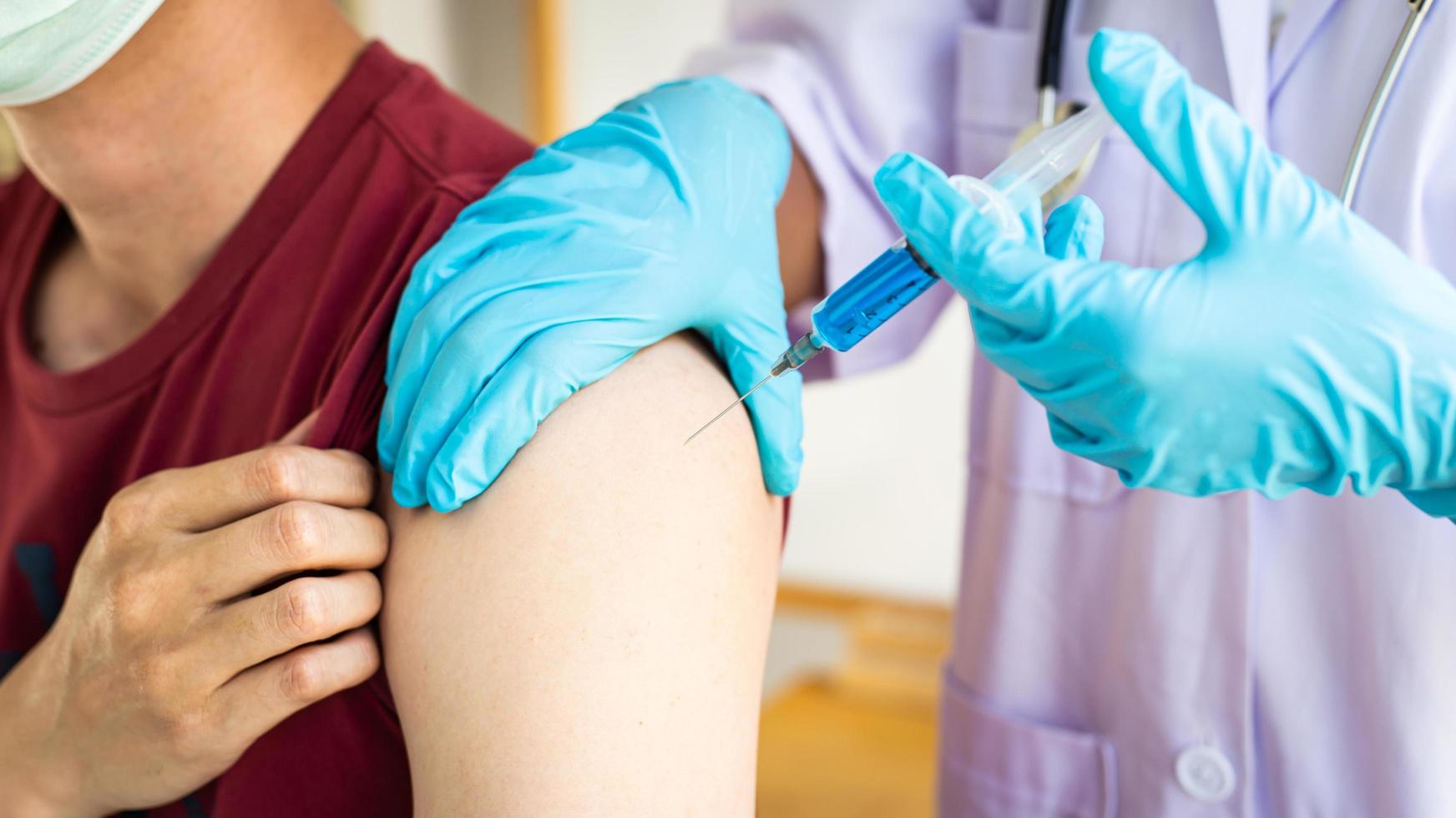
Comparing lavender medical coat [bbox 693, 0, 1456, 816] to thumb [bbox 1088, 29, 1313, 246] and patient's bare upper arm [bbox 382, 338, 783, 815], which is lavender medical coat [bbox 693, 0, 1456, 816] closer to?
thumb [bbox 1088, 29, 1313, 246]

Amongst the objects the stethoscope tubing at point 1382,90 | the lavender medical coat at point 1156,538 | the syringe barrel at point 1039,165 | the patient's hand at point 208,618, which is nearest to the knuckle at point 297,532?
the patient's hand at point 208,618

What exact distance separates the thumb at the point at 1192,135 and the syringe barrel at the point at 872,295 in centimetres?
15

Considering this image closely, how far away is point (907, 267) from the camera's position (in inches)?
28.2

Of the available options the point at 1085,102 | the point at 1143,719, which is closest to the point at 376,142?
the point at 1085,102

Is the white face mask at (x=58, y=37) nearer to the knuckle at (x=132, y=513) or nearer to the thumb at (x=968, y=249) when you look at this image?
the knuckle at (x=132, y=513)

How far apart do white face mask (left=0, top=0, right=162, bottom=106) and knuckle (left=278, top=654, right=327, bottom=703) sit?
18.8 inches

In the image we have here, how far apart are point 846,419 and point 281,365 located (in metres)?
2.00

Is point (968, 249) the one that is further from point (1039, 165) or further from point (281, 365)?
point (281, 365)

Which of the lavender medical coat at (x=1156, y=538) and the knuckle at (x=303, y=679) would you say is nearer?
the knuckle at (x=303, y=679)

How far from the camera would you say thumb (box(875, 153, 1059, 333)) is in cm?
68

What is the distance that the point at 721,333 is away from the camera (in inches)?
31.7

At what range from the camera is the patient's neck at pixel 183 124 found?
90 cm

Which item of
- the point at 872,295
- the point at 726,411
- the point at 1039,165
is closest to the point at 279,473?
the point at 726,411

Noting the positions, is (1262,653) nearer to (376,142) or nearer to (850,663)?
(376,142)
